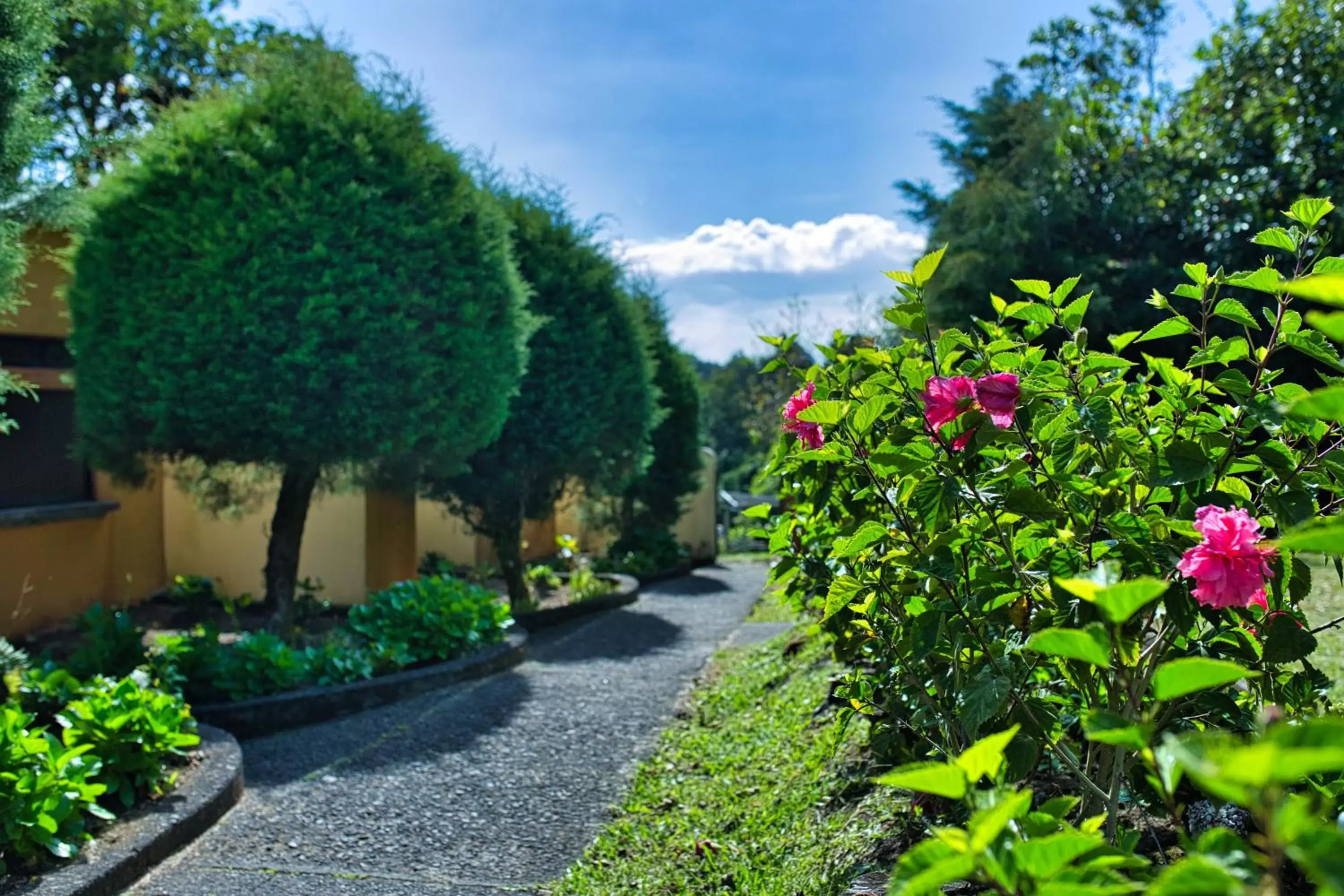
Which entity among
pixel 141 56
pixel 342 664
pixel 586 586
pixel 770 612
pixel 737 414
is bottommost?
pixel 770 612

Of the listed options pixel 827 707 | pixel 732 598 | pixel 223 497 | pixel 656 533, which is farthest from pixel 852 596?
pixel 656 533

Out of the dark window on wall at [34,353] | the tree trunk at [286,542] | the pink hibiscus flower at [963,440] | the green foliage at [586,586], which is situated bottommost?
the green foliage at [586,586]

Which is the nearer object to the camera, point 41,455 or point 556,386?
point 41,455

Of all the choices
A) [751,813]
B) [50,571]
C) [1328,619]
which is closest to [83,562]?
[50,571]

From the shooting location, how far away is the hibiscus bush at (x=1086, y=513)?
70.6 inches

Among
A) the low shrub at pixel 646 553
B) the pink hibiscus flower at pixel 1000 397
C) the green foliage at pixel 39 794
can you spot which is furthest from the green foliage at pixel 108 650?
the low shrub at pixel 646 553

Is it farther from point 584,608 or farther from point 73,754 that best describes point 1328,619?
point 584,608

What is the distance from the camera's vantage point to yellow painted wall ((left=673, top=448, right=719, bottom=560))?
17250 millimetres

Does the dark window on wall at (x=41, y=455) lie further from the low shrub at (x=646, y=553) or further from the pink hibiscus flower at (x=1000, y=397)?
the pink hibiscus flower at (x=1000, y=397)

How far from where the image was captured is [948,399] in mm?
1985

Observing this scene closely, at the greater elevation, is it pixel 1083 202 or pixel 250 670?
pixel 1083 202

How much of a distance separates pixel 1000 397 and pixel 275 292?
205 inches

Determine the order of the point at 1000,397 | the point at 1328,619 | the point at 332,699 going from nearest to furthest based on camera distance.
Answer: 1. the point at 1000,397
2. the point at 1328,619
3. the point at 332,699

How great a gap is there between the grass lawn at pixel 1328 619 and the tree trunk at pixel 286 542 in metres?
6.15
